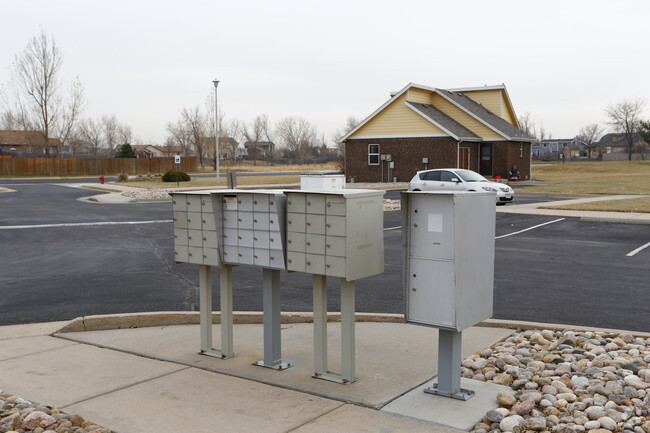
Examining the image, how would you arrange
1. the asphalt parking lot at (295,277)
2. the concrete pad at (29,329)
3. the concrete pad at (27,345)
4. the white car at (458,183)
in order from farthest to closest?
the white car at (458,183), the asphalt parking lot at (295,277), the concrete pad at (29,329), the concrete pad at (27,345)

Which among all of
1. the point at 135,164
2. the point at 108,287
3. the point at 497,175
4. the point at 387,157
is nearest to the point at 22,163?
the point at 135,164

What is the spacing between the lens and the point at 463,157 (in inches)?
1545

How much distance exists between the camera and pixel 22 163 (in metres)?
62.8

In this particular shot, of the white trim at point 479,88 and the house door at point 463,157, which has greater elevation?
the white trim at point 479,88

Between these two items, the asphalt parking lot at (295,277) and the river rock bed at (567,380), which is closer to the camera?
the river rock bed at (567,380)

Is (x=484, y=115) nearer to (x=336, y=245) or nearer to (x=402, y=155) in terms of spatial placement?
Result: (x=402, y=155)

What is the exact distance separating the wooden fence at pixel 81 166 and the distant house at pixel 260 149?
4465 cm

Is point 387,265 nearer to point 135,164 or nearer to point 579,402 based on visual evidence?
point 579,402

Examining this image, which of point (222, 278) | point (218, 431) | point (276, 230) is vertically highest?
point (276, 230)

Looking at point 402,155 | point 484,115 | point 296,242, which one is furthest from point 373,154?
point 296,242

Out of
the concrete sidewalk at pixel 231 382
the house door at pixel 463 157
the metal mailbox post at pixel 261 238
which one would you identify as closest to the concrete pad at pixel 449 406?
the concrete sidewalk at pixel 231 382

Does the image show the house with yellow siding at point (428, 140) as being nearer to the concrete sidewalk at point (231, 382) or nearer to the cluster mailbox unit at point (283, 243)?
the concrete sidewalk at point (231, 382)

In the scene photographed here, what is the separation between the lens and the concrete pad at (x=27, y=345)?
6340 millimetres

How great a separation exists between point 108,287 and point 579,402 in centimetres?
696
